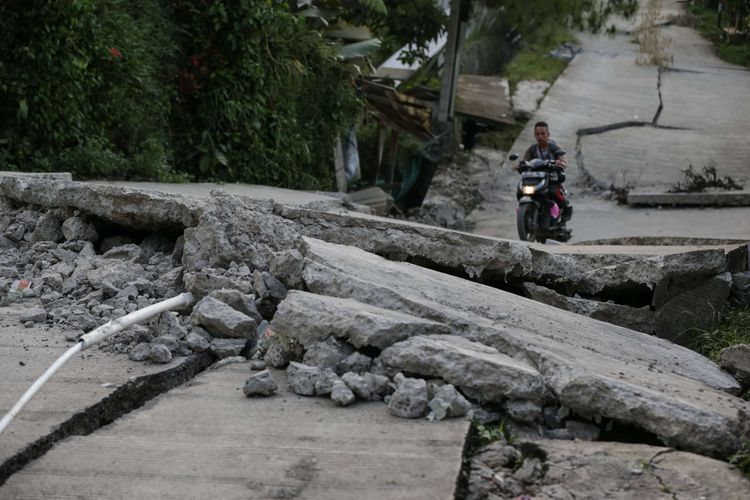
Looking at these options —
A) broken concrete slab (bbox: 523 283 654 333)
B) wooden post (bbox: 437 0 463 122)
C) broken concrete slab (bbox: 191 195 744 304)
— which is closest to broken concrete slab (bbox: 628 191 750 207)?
wooden post (bbox: 437 0 463 122)

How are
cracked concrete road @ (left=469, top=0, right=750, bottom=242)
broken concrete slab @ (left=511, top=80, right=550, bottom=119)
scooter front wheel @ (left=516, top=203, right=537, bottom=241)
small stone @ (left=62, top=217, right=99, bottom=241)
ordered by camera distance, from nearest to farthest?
small stone @ (left=62, top=217, right=99, bottom=241), scooter front wheel @ (left=516, top=203, right=537, bottom=241), cracked concrete road @ (left=469, top=0, right=750, bottom=242), broken concrete slab @ (left=511, top=80, right=550, bottom=119)

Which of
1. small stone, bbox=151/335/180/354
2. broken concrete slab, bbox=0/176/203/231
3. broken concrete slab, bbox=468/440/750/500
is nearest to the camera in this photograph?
broken concrete slab, bbox=468/440/750/500

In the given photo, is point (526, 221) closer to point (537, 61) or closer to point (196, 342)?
point (196, 342)

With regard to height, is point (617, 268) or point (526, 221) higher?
point (617, 268)

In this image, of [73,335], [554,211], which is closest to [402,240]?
[73,335]

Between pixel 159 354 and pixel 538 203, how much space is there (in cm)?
668

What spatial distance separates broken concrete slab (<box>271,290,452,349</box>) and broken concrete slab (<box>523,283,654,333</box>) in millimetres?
1858

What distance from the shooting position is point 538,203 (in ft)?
31.4

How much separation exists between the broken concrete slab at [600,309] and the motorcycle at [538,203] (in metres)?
3.90

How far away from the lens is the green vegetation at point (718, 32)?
55.2 ft

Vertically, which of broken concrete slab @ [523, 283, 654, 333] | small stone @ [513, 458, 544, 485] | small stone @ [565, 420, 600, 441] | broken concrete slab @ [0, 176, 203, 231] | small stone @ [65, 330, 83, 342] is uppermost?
broken concrete slab @ [0, 176, 203, 231]

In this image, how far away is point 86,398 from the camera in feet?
9.86

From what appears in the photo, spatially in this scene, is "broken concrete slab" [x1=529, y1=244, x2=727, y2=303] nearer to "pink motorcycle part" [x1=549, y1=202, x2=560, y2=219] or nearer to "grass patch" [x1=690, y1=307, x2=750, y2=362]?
"grass patch" [x1=690, y1=307, x2=750, y2=362]

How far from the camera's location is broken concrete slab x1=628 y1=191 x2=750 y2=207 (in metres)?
13.0
